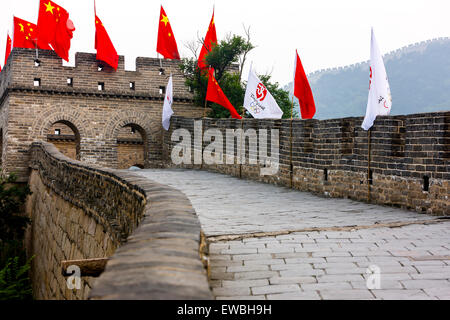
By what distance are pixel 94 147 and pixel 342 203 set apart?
46.3 feet

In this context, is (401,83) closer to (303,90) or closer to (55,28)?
(55,28)

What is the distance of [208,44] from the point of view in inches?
877

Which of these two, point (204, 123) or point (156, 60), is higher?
point (156, 60)

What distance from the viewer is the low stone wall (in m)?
2.21

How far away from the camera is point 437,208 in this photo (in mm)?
7539

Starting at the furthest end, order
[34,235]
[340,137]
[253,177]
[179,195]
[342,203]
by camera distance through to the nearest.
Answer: [34,235], [253,177], [340,137], [342,203], [179,195]

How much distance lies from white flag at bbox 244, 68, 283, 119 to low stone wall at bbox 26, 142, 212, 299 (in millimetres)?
4869

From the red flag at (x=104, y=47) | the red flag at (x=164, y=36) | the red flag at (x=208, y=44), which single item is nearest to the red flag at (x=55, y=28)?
the red flag at (x=104, y=47)

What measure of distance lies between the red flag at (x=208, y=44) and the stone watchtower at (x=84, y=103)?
3.33ft

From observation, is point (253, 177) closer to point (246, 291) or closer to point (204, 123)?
point (204, 123)

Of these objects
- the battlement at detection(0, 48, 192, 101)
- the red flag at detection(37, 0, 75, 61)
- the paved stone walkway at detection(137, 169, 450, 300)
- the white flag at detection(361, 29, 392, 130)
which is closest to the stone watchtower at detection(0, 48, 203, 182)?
the battlement at detection(0, 48, 192, 101)

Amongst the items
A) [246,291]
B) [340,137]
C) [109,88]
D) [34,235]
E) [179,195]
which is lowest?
[34,235]

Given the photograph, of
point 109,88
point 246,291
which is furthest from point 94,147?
point 246,291

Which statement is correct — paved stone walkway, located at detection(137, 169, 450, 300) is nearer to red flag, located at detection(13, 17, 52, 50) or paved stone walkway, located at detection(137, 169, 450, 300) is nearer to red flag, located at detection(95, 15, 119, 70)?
red flag, located at detection(95, 15, 119, 70)
